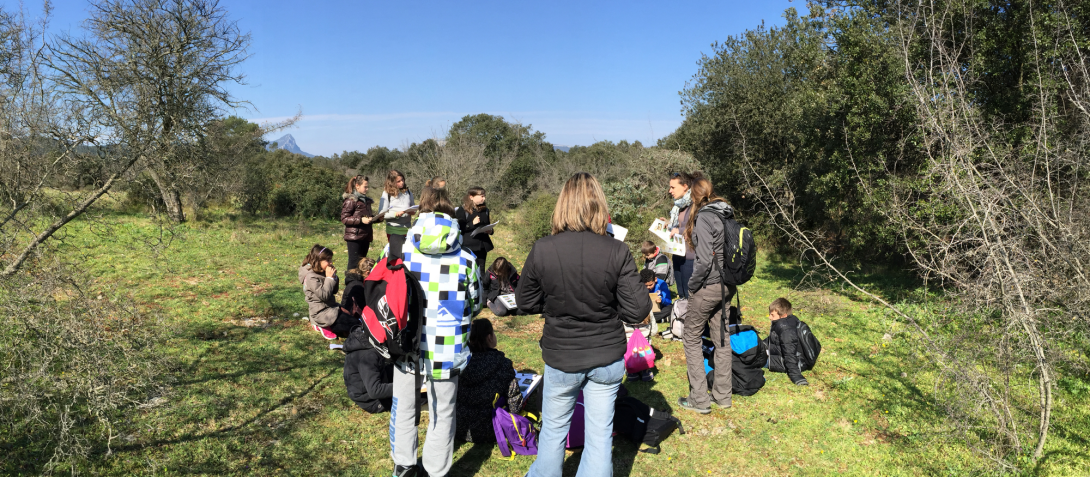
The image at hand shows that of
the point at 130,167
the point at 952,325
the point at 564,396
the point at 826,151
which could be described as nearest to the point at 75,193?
the point at 130,167

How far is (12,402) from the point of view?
305 centimetres

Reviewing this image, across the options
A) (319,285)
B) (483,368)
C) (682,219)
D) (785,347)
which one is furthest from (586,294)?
(319,285)

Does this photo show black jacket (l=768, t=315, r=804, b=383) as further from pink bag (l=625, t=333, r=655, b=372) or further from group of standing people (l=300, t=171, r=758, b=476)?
group of standing people (l=300, t=171, r=758, b=476)

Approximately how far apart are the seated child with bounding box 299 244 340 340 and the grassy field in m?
0.40

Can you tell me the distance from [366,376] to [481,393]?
107cm

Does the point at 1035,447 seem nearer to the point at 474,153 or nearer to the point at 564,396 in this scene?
the point at 564,396

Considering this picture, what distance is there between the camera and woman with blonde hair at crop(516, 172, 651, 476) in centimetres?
297

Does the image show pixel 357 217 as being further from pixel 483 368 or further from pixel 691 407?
pixel 691 407

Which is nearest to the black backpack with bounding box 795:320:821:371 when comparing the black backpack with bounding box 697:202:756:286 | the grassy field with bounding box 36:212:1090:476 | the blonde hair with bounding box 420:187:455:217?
the grassy field with bounding box 36:212:1090:476

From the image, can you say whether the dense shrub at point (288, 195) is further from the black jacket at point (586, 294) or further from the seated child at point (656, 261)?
the black jacket at point (586, 294)

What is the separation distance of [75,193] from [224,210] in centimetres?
1873

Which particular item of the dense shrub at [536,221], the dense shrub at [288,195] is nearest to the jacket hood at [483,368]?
the dense shrub at [536,221]

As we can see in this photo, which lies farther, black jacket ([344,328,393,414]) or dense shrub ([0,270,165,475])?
black jacket ([344,328,393,414])

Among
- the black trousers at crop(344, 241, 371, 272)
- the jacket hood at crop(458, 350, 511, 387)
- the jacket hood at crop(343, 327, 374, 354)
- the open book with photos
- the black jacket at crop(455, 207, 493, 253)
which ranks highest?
the black jacket at crop(455, 207, 493, 253)
